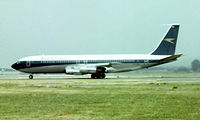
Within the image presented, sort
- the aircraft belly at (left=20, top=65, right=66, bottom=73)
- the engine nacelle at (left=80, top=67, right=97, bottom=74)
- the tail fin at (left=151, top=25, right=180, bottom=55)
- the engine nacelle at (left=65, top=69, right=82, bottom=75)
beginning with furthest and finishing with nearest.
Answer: the tail fin at (left=151, top=25, right=180, bottom=55), the aircraft belly at (left=20, top=65, right=66, bottom=73), the engine nacelle at (left=65, top=69, right=82, bottom=75), the engine nacelle at (left=80, top=67, right=97, bottom=74)

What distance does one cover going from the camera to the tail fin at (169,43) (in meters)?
61.9

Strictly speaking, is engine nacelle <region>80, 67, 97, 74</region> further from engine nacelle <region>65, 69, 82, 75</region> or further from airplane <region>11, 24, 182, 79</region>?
engine nacelle <region>65, 69, 82, 75</region>

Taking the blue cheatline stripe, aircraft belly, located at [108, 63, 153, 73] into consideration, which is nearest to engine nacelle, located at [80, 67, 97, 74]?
the blue cheatline stripe

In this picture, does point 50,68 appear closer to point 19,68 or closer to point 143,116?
point 19,68

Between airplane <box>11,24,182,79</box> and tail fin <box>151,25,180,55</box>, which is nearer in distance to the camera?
airplane <box>11,24,182,79</box>

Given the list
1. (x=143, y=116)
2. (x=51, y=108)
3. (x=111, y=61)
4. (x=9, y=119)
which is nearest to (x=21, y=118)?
(x=9, y=119)

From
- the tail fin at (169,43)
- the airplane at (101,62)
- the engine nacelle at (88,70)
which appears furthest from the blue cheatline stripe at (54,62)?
the tail fin at (169,43)

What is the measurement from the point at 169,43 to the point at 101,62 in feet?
39.6

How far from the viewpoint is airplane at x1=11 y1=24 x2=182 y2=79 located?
6009cm

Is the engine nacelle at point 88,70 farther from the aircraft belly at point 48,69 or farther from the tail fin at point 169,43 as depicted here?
the tail fin at point 169,43

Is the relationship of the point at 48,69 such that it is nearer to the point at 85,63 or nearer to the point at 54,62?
the point at 54,62

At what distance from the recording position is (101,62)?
6047 centimetres

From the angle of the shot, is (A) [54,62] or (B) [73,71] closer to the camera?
(B) [73,71]

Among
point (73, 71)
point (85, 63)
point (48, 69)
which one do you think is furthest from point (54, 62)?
point (85, 63)
